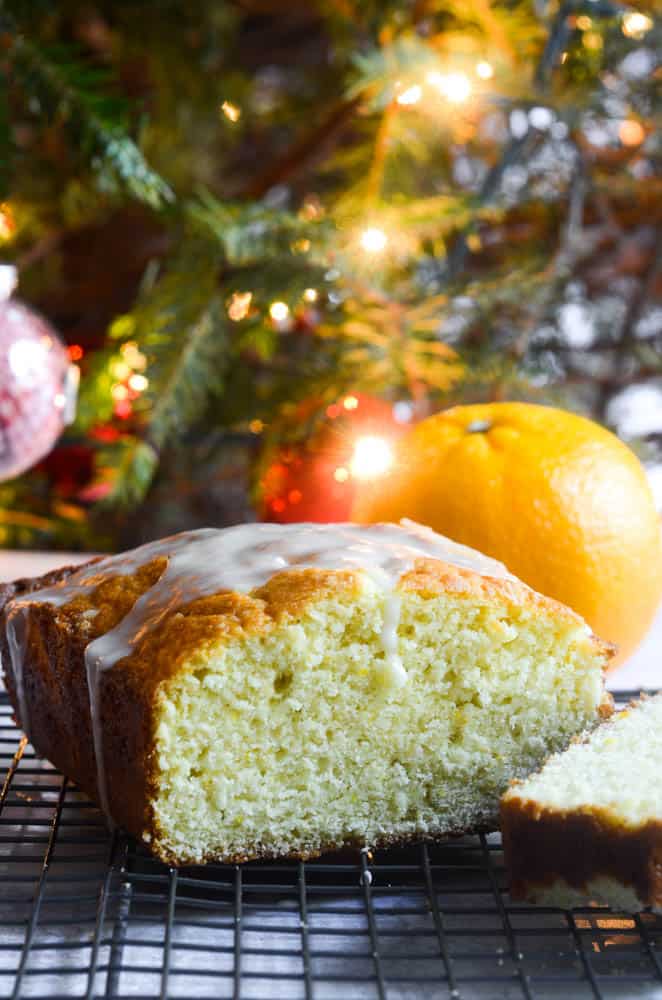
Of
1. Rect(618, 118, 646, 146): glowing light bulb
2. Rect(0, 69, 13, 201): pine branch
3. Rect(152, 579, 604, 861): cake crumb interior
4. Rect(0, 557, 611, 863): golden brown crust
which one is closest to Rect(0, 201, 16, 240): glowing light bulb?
Rect(0, 69, 13, 201): pine branch

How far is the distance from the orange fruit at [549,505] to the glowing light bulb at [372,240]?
462mm

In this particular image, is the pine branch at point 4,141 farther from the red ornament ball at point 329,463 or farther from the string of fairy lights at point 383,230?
the red ornament ball at point 329,463

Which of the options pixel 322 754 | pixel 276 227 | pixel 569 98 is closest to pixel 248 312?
pixel 276 227

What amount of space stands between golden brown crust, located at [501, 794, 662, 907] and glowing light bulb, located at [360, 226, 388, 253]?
1.21m

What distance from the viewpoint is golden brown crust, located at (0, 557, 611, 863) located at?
1.10 m

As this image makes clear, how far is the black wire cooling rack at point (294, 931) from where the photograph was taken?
2.98 ft

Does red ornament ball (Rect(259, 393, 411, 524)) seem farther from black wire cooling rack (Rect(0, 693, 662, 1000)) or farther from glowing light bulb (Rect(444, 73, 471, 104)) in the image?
black wire cooling rack (Rect(0, 693, 662, 1000))

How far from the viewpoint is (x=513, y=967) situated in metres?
0.95

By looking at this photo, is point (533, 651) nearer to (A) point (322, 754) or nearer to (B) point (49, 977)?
(A) point (322, 754)

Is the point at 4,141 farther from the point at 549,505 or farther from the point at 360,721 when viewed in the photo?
the point at 360,721

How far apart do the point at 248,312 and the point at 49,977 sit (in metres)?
1.37

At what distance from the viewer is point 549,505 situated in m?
1.58

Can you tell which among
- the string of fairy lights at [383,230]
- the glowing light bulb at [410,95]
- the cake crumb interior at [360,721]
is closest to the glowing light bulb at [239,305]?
the string of fairy lights at [383,230]

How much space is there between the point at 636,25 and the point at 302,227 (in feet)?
2.72
